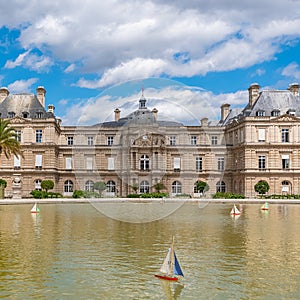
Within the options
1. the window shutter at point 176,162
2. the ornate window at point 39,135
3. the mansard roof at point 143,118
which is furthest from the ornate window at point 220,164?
the mansard roof at point 143,118

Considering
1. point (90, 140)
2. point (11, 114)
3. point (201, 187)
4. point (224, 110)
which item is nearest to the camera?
point (201, 187)

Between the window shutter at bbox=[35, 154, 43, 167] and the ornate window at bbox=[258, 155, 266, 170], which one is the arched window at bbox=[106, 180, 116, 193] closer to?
the window shutter at bbox=[35, 154, 43, 167]

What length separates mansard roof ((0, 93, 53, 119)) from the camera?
65.8 metres

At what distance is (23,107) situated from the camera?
66.5 meters

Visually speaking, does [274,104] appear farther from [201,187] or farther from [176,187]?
[176,187]

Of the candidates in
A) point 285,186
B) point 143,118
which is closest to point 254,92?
point 285,186

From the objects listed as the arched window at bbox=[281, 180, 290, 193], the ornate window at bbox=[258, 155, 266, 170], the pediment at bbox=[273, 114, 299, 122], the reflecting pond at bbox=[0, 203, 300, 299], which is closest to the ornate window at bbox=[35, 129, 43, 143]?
the ornate window at bbox=[258, 155, 266, 170]

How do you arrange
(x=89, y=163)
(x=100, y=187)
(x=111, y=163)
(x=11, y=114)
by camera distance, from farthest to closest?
(x=111, y=163)
(x=89, y=163)
(x=11, y=114)
(x=100, y=187)

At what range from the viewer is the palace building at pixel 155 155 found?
63094mm

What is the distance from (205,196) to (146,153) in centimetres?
1009

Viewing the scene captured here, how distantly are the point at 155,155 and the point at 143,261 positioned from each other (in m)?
50.0

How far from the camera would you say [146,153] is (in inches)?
2554

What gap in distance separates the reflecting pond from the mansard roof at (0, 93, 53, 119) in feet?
140

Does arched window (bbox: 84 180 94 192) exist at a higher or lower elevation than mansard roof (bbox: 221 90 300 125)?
lower
